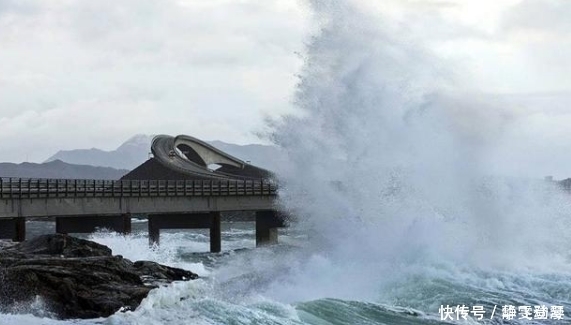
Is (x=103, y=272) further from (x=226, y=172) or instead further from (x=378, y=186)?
(x=226, y=172)

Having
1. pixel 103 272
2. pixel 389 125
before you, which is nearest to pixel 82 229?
pixel 389 125

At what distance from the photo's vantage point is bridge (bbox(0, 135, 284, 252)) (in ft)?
150

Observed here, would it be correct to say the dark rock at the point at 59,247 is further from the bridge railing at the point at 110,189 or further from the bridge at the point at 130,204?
the bridge railing at the point at 110,189

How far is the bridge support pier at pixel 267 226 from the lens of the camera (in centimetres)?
6291

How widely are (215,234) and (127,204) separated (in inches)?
274

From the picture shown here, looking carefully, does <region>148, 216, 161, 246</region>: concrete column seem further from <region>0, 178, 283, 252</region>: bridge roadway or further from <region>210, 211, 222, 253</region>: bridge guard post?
<region>210, 211, 222, 253</region>: bridge guard post

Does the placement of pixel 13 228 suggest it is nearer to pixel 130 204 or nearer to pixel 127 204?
pixel 127 204

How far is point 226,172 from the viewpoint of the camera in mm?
105250

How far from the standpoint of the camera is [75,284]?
2105 centimetres

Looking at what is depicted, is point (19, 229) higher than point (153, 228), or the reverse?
point (19, 229)

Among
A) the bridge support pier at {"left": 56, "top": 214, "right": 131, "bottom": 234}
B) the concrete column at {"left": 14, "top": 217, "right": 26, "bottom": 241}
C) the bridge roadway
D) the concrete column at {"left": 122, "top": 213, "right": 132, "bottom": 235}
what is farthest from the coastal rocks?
the concrete column at {"left": 122, "top": 213, "right": 132, "bottom": 235}

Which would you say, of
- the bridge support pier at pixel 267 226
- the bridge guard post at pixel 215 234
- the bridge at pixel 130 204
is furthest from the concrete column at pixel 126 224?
the bridge support pier at pixel 267 226

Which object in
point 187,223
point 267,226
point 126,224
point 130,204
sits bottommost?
point 267,226

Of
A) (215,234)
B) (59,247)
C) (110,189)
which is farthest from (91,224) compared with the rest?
(59,247)
